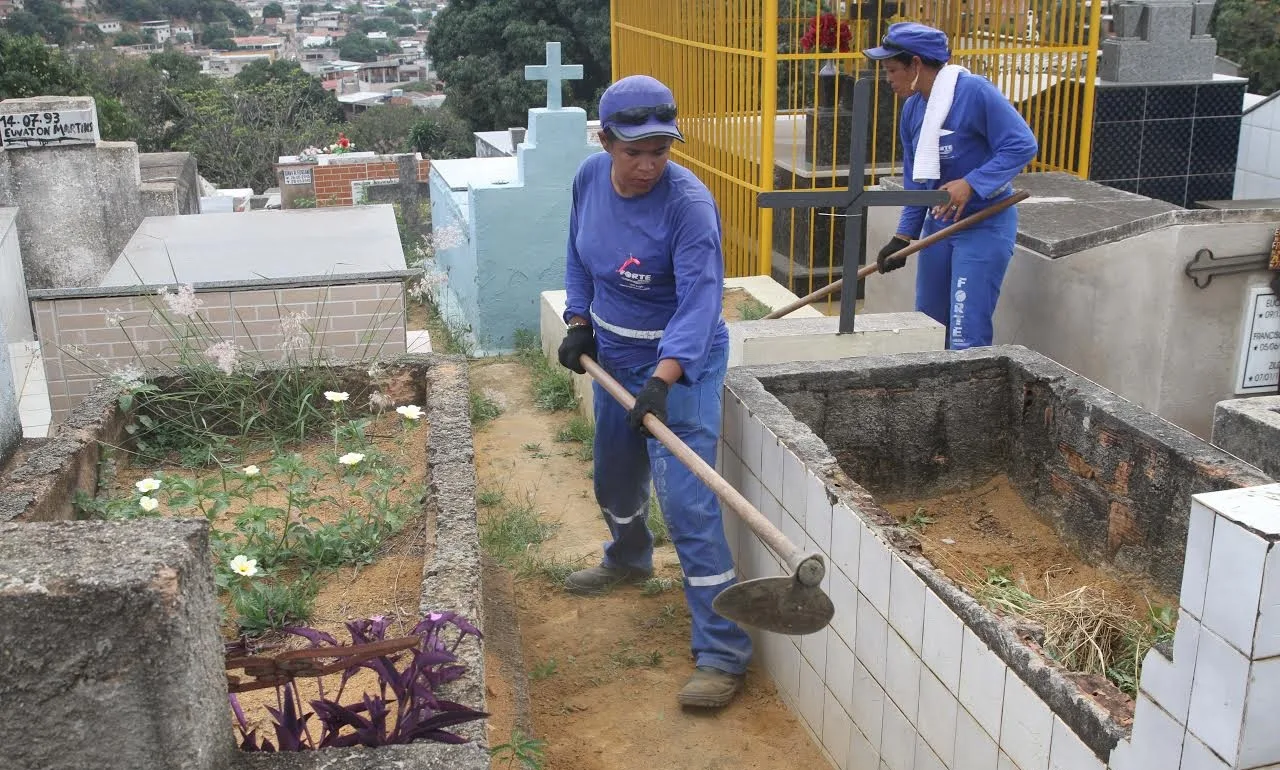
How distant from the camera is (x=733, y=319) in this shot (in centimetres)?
658

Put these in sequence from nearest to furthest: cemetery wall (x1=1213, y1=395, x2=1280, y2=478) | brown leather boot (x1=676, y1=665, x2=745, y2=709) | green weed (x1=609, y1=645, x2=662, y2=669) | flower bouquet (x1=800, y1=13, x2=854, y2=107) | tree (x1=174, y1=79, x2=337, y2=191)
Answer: cemetery wall (x1=1213, y1=395, x2=1280, y2=478) < brown leather boot (x1=676, y1=665, x2=745, y2=709) < green weed (x1=609, y1=645, x2=662, y2=669) < flower bouquet (x1=800, y1=13, x2=854, y2=107) < tree (x1=174, y1=79, x2=337, y2=191)

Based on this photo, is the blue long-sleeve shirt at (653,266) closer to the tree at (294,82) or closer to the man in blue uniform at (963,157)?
the man in blue uniform at (963,157)

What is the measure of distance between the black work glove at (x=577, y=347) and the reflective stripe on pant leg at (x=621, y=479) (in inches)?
4.7

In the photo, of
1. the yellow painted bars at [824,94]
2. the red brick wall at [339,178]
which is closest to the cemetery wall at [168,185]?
the yellow painted bars at [824,94]

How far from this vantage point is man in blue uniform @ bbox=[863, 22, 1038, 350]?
205 inches

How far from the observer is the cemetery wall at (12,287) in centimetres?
828

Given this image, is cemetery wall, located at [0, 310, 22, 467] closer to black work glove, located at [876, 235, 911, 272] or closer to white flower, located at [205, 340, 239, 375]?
→ white flower, located at [205, 340, 239, 375]

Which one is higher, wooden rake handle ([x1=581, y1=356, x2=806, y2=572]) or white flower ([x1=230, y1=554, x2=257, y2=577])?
wooden rake handle ([x1=581, y1=356, x2=806, y2=572])

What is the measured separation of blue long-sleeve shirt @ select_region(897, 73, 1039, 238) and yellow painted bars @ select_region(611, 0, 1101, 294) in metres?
1.73

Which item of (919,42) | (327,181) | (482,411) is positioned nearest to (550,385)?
(482,411)

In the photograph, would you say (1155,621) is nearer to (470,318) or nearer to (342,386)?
(342,386)

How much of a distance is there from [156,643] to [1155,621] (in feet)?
8.09

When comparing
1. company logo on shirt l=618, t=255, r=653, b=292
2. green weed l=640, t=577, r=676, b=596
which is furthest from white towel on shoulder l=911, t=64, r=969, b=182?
green weed l=640, t=577, r=676, b=596

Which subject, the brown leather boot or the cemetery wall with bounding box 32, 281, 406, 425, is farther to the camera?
the cemetery wall with bounding box 32, 281, 406, 425
